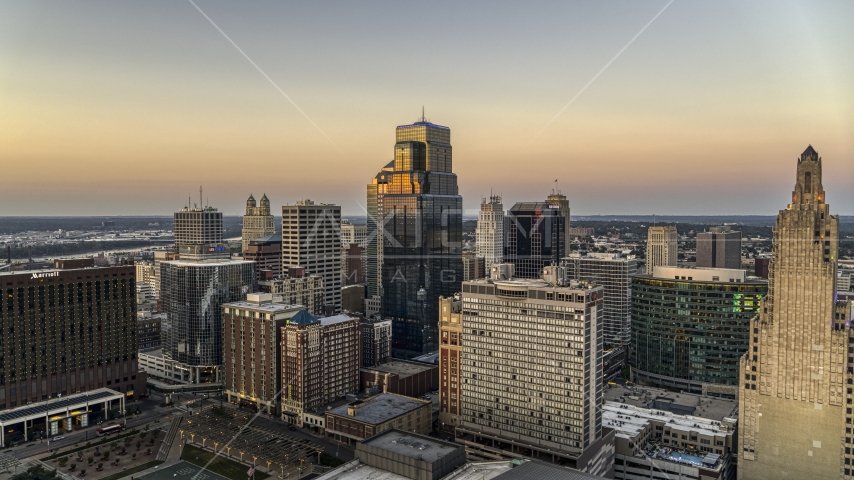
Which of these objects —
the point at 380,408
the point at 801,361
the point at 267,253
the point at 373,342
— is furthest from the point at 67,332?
the point at 801,361

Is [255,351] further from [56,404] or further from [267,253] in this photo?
[267,253]

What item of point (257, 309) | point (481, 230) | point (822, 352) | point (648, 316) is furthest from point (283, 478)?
point (481, 230)

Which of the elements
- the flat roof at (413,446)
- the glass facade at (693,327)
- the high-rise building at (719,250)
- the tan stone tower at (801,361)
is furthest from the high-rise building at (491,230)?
the flat roof at (413,446)

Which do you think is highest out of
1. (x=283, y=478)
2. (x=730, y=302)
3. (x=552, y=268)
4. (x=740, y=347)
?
(x=552, y=268)

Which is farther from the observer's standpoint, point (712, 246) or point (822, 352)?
point (712, 246)

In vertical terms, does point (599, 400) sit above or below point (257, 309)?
below

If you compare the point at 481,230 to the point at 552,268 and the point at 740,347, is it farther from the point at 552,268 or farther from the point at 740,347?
the point at 552,268

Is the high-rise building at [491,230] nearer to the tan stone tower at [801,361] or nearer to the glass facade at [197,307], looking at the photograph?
the glass facade at [197,307]
